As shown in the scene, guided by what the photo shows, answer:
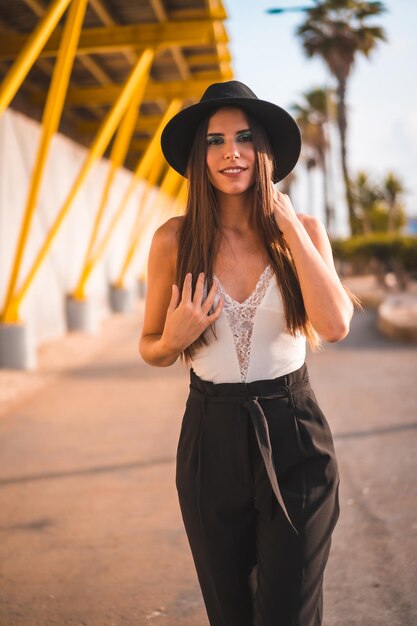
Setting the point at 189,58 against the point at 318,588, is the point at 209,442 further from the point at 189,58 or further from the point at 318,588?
the point at 189,58

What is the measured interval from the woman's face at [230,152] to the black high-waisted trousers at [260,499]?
582 mm

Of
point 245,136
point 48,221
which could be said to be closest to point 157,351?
point 245,136

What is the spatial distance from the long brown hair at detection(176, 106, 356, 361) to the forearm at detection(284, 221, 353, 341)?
9 cm

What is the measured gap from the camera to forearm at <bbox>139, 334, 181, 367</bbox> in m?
2.16

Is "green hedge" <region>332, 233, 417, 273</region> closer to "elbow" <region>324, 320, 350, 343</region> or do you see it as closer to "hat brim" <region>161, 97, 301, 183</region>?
"hat brim" <region>161, 97, 301, 183</region>

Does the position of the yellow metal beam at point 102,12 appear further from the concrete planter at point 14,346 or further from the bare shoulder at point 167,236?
the bare shoulder at point 167,236

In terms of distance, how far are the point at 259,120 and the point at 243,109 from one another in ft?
0.21

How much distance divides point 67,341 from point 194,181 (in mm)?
12118

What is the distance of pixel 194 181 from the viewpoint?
224 cm

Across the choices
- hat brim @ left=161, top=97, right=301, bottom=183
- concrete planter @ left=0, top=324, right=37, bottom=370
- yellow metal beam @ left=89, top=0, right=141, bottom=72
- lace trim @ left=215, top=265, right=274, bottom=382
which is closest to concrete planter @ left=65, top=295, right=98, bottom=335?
concrete planter @ left=0, top=324, right=37, bottom=370

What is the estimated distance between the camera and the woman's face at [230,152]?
7.13ft

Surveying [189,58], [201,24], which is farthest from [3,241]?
[189,58]

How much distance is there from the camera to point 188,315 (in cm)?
206

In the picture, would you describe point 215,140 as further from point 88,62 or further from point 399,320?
point 88,62
